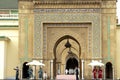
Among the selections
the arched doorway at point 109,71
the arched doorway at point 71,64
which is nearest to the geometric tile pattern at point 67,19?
the arched doorway at point 109,71

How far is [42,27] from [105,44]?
14.3 feet

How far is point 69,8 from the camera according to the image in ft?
112

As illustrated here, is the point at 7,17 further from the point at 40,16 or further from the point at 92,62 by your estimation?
the point at 92,62

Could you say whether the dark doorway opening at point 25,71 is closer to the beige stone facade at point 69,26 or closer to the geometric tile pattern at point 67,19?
the beige stone facade at point 69,26

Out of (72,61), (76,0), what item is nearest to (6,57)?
(76,0)

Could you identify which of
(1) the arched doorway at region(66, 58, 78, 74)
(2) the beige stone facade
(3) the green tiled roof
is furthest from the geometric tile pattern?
(1) the arched doorway at region(66, 58, 78, 74)

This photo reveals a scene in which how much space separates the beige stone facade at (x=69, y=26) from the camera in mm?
33844

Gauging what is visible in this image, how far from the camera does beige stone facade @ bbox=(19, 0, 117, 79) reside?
33844mm

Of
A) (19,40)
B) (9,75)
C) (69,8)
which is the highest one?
(69,8)

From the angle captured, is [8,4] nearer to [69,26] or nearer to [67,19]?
[69,26]

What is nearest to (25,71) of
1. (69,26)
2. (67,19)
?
(69,26)

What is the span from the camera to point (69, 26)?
112ft

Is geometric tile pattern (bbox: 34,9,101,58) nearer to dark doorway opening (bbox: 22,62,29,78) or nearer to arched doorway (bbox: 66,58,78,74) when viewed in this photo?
dark doorway opening (bbox: 22,62,29,78)

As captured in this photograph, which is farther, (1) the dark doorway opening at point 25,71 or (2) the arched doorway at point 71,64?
(2) the arched doorway at point 71,64
